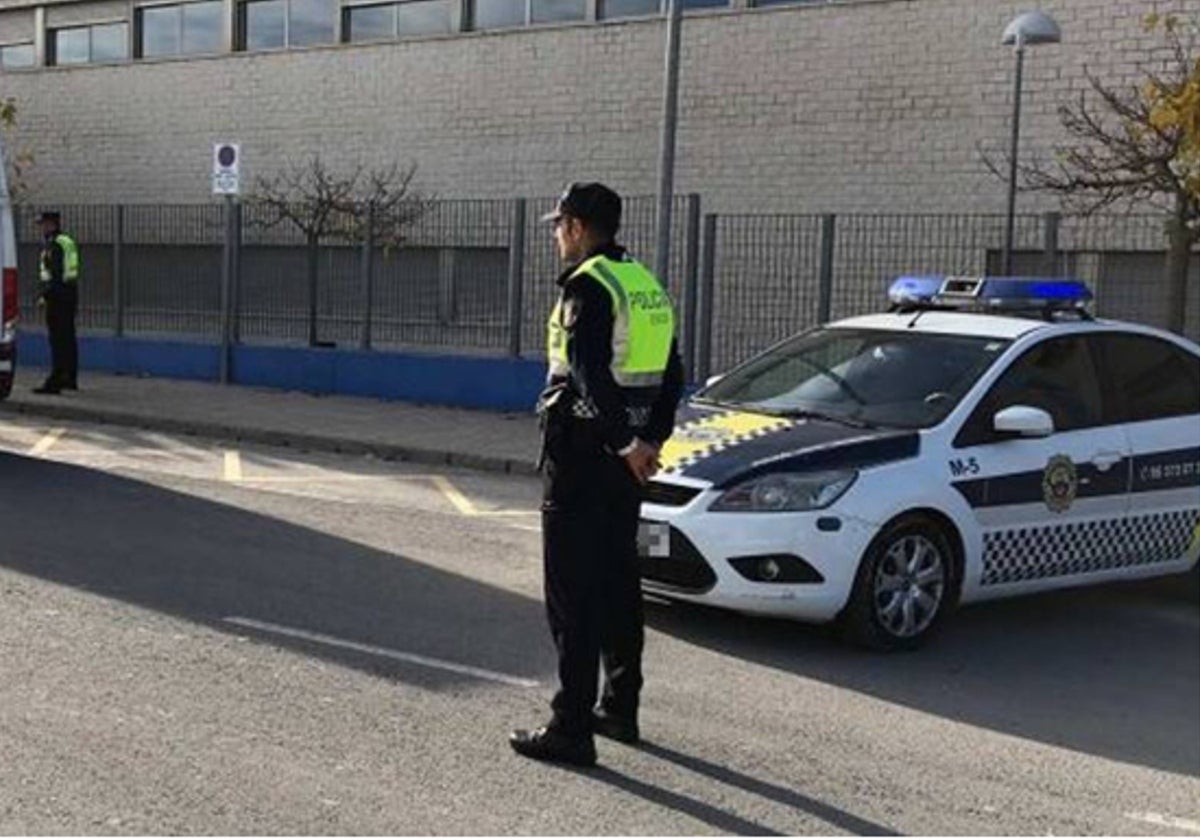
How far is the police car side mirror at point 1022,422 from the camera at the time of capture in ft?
23.1

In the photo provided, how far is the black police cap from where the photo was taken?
512 cm

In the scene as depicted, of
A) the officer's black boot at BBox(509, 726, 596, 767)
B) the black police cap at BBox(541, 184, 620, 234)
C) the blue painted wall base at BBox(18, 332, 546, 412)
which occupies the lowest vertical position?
the officer's black boot at BBox(509, 726, 596, 767)

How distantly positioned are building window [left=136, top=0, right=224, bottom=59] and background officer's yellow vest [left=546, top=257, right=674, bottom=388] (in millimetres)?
21593

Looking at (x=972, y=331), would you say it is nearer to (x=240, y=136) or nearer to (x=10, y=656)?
(x=10, y=656)

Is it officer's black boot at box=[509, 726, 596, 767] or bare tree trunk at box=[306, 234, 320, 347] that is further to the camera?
bare tree trunk at box=[306, 234, 320, 347]

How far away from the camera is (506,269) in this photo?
17188 millimetres

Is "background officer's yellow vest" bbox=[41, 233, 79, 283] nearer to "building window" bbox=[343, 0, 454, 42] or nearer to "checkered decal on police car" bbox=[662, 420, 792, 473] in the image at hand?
"building window" bbox=[343, 0, 454, 42]

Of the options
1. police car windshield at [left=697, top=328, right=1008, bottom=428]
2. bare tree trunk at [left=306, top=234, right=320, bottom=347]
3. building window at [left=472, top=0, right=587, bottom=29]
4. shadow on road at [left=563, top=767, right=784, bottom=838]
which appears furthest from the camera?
building window at [left=472, top=0, right=587, bottom=29]

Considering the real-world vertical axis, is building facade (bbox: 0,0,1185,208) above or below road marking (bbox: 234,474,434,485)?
above

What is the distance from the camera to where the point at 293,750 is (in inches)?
198

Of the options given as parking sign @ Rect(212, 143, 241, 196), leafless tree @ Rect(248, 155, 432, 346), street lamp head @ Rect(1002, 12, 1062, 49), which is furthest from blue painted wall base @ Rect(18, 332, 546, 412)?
street lamp head @ Rect(1002, 12, 1062, 49)

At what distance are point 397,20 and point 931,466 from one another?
17.8m

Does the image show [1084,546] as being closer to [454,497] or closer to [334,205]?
[454,497]

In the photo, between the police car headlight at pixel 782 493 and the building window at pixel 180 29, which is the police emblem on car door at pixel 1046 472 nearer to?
the police car headlight at pixel 782 493
